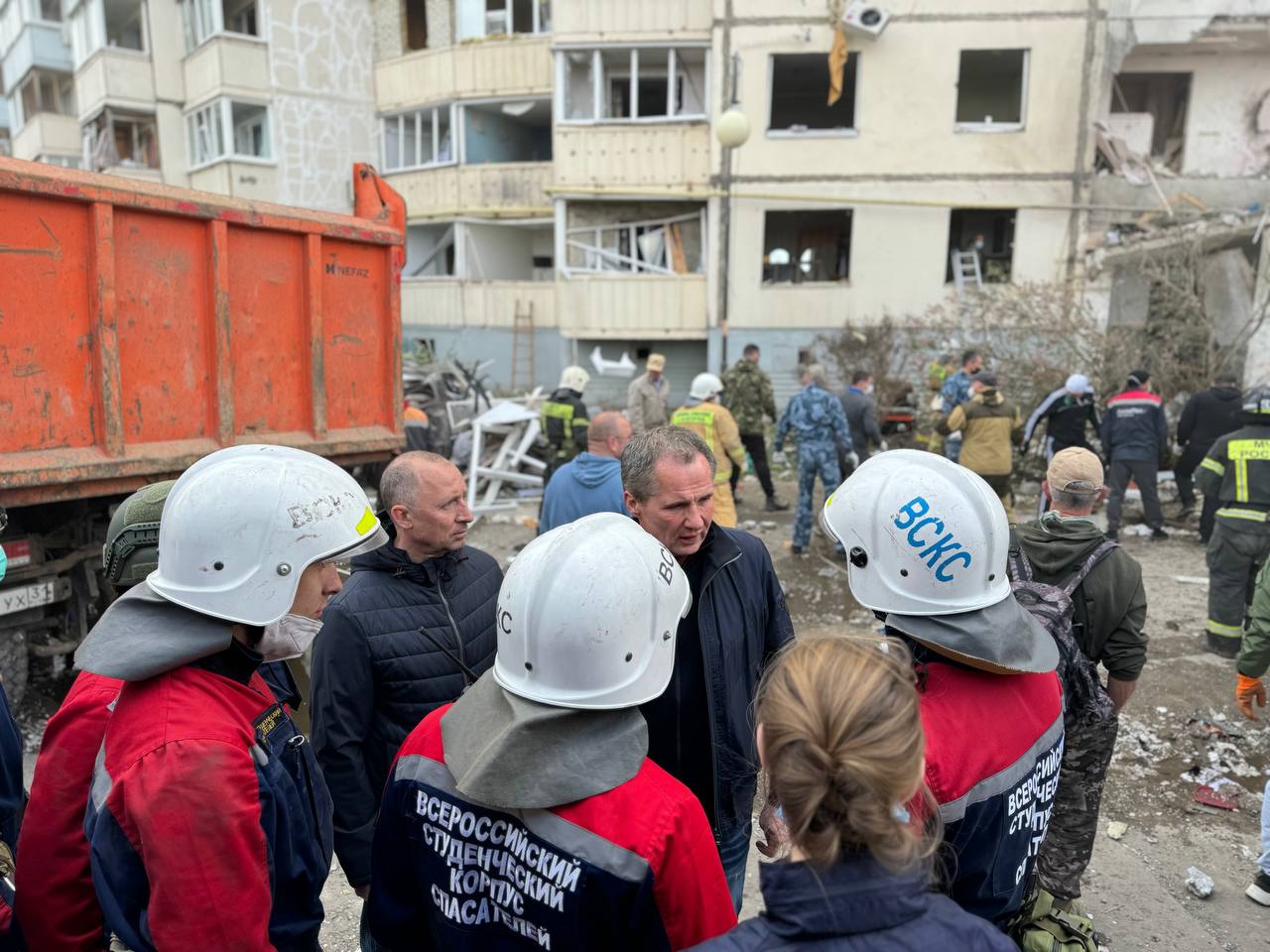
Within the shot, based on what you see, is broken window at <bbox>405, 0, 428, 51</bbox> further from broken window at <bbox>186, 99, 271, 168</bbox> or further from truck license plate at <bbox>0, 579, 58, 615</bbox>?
truck license plate at <bbox>0, 579, 58, 615</bbox>

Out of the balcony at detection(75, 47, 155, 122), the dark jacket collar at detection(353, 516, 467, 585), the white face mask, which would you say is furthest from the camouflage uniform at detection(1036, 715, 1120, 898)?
the balcony at detection(75, 47, 155, 122)

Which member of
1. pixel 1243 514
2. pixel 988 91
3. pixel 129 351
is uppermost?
pixel 988 91

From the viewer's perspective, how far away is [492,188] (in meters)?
19.1

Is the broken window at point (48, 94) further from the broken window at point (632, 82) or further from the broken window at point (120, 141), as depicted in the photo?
the broken window at point (632, 82)

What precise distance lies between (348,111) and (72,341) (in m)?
18.5

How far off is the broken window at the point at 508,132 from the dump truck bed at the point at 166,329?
575 inches

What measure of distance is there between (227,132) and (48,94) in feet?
33.1

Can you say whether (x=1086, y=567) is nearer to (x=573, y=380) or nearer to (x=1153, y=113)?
(x=573, y=380)

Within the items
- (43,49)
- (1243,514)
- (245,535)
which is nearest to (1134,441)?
(1243,514)

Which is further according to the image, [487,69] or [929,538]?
[487,69]

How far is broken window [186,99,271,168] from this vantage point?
760 inches

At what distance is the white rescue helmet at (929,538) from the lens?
1769 mm

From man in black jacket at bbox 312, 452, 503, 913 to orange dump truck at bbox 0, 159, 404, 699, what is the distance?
2697mm

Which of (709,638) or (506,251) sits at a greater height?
(506,251)
